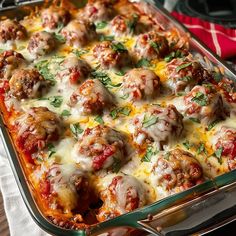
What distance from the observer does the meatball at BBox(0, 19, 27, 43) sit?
125 inches

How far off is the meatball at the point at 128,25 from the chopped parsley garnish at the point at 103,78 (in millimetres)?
486

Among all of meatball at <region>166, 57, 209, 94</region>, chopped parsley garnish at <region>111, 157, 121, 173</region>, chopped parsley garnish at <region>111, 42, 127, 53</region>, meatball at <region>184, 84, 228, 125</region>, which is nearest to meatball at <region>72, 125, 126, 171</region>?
chopped parsley garnish at <region>111, 157, 121, 173</region>

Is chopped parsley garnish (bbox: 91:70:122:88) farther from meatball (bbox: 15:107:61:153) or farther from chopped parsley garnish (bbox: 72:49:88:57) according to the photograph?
meatball (bbox: 15:107:61:153)

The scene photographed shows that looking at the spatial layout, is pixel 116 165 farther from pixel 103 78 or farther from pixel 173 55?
pixel 173 55

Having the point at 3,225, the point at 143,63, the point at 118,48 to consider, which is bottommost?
the point at 3,225

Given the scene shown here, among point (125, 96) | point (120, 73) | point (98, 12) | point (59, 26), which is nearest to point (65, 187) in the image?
point (125, 96)

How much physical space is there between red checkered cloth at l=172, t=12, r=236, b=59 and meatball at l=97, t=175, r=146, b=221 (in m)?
1.51

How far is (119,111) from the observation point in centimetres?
261

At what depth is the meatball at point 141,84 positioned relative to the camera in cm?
263

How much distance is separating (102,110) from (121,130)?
181 millimetres

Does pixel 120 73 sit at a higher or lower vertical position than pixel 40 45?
lower

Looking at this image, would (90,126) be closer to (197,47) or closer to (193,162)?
(193,162)

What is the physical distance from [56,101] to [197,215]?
1.13 metres

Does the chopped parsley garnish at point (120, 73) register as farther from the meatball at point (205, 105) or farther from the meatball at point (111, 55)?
the meatball at point (205, 105)
